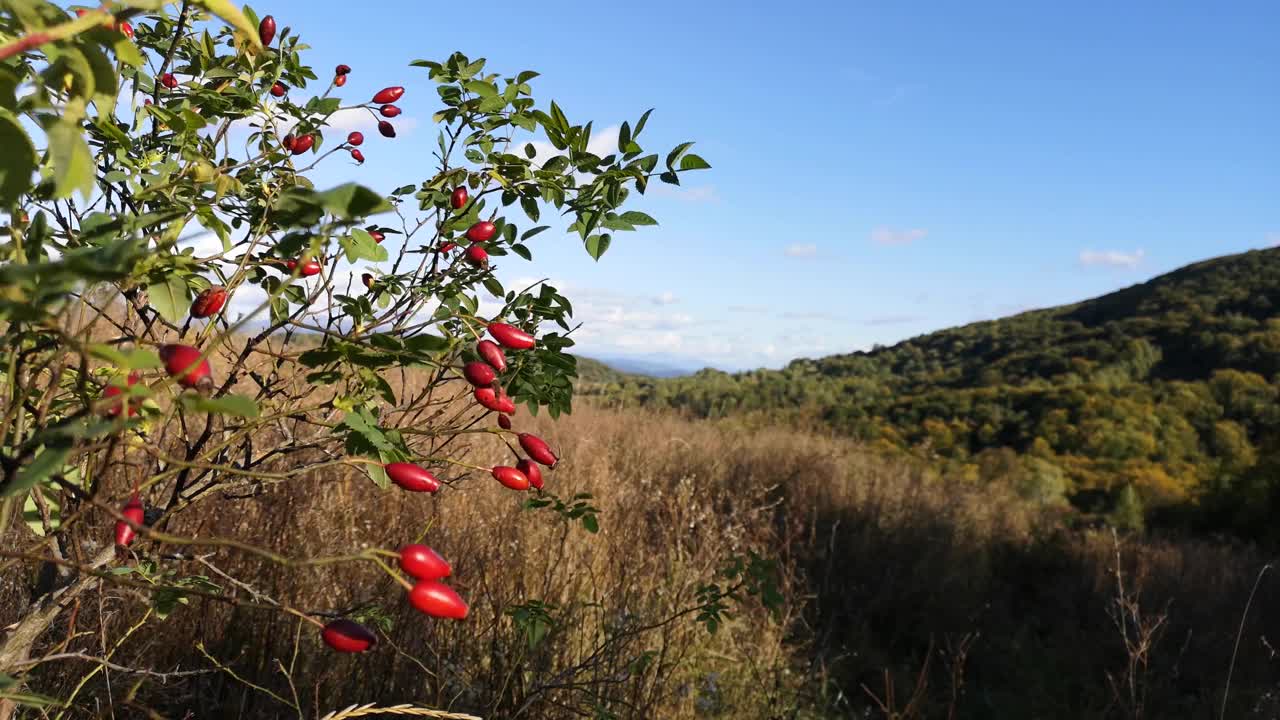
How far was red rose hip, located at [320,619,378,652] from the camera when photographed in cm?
67

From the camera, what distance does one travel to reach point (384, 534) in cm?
256

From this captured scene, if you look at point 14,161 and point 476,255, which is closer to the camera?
point 14,161

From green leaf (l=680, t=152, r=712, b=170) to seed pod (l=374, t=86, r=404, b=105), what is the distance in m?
0.64

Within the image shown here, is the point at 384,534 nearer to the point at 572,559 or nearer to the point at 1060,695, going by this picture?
the point at 572,559

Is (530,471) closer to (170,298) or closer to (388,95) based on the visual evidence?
(170,298)

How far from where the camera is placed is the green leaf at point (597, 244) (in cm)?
115

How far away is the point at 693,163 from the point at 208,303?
2.17ft

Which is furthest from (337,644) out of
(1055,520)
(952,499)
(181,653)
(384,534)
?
(1055,520)

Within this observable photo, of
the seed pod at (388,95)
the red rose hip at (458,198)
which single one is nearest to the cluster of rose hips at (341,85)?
the seed pod at (388,95)

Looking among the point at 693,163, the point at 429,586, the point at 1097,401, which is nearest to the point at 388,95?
the point at 693,163

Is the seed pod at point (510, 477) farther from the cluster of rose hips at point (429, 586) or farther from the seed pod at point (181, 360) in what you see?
the seed pod at point (181, 360)

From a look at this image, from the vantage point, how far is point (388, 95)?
1420 millimetres

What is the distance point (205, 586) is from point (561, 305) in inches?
28.3

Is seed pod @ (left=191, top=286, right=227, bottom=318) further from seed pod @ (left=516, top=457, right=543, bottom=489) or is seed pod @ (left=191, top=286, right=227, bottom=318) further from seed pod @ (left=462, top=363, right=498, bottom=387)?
seed pod @ (left=516, top=457, right=543, bottom=489)
